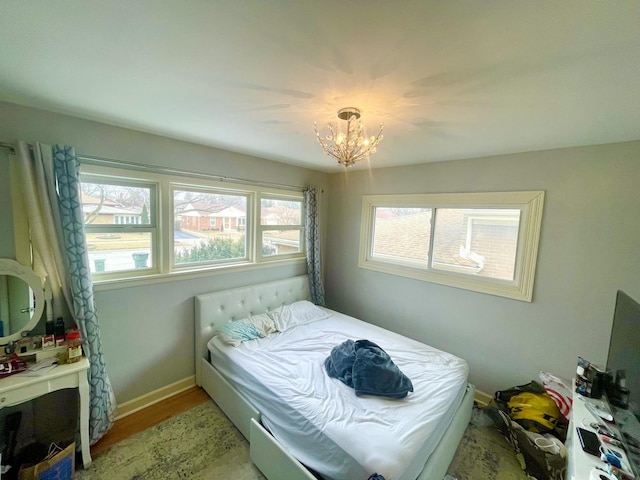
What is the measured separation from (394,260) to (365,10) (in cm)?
272

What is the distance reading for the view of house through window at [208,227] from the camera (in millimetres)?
2457

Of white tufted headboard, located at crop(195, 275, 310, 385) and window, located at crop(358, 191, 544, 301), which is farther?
white tufted headboard, located at crop(195, 275, 310, 385)

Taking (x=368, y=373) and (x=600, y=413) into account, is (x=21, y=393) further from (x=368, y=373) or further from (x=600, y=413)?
(x=600, y=413)

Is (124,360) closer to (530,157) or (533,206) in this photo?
(533,206)

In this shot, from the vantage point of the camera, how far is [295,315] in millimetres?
2895

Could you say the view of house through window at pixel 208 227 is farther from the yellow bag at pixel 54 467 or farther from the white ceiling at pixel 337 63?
the yellow bag at pixel 54 467

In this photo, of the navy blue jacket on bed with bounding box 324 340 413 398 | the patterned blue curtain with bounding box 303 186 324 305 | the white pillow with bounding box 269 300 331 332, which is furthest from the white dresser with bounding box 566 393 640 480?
the patterned blue curtain with bounding box 303 186 324 305

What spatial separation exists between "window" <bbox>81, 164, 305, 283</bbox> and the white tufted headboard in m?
0.32

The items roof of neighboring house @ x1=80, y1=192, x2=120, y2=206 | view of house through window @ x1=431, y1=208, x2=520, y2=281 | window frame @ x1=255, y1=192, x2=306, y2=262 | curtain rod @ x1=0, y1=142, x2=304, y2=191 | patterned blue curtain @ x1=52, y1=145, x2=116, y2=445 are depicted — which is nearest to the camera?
patterned blue curtain @ x1=52, y1=145, x2=116, y2=445

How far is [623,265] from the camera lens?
1.86 metres

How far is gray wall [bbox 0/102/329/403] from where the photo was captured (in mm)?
1713

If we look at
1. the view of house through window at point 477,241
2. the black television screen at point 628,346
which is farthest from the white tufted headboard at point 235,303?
the black television screen at point 628,346

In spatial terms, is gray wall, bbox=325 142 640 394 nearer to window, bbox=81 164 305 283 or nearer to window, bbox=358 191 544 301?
window, bbox=358 191 544 301

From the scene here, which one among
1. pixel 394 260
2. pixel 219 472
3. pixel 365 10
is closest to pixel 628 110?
pixel 365 10
